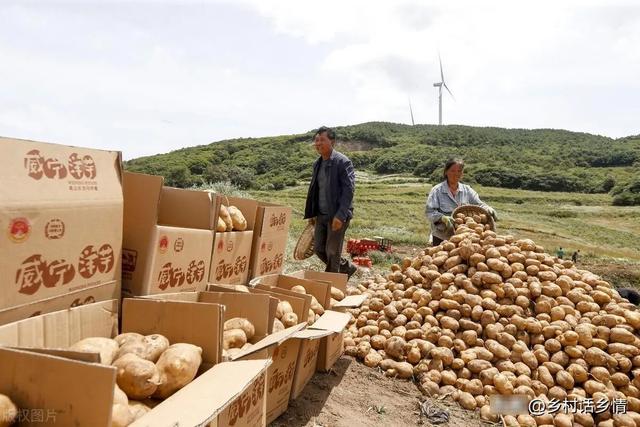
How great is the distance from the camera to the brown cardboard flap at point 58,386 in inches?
63.4

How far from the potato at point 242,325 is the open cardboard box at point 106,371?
0.46 meters

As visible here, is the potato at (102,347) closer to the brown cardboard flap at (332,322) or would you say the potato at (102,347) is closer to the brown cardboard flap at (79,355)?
the brown cardboard flap at (79,355)

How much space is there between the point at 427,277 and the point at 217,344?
3.32m

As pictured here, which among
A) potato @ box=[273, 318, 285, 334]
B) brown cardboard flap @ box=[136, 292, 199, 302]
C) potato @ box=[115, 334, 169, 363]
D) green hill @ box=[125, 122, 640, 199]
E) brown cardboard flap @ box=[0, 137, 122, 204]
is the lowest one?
potato @ box=[273, 318, 285, 334]

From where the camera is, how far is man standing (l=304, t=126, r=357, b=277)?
6.38 m

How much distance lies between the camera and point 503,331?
453cm

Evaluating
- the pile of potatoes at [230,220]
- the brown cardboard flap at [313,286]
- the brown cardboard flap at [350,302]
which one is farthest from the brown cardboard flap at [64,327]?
the brown cardboard flap at [350,302]

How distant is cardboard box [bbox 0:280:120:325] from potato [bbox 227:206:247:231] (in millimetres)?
1360

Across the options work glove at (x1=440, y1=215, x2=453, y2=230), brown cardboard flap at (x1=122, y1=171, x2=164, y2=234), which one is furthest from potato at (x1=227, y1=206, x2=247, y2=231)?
work glove at (x1=440, y1=215, x2=453, y2=230)

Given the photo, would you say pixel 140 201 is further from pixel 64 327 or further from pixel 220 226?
pixel 64 327

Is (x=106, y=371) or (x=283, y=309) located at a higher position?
(x=106, y=371)

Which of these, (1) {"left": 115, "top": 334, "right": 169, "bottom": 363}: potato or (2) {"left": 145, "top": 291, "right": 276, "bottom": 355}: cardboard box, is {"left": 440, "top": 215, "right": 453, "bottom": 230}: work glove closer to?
(2) {"left": 145, "top": 291, "right": 276, "bottom": 355}: cardboard box

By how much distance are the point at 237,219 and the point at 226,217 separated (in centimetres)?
17

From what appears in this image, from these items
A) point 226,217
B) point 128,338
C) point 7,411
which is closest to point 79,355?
point 7,411
